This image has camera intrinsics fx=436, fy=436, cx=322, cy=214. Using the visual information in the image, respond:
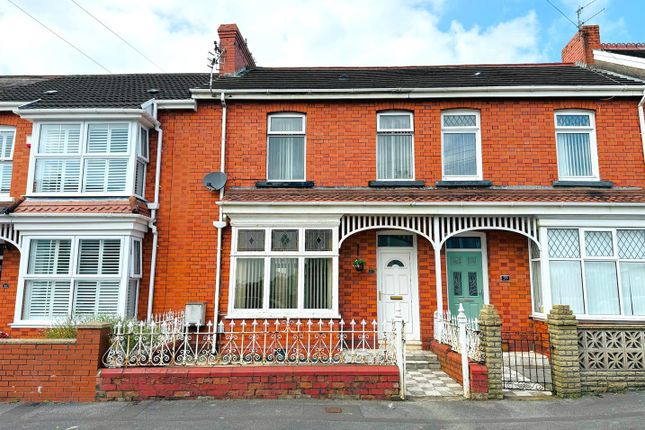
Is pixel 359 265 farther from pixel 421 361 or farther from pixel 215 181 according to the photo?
pixel 215 181

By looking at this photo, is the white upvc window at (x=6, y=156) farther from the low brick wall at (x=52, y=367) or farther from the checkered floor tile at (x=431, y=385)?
the checkered floor tile at (x=431, y=385)

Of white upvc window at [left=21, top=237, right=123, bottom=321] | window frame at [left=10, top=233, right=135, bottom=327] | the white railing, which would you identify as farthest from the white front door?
white upvc window at [left=21, top=237, right=123, bottom=321]

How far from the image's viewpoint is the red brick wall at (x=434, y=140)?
33.6ft

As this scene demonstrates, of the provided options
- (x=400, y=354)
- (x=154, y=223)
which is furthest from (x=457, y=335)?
(x=154, y=223)

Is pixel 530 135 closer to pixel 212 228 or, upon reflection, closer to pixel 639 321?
pixel 639 321

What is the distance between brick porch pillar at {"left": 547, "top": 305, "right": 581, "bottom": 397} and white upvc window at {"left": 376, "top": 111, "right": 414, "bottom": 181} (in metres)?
4.61

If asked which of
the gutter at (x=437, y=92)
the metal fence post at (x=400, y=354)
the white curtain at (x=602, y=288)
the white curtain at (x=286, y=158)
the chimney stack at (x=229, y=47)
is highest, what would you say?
the chimney stack at (x=229, y=47)

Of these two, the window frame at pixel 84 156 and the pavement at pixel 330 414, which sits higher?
the window frame at pixel 84 156

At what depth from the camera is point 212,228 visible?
10.1m

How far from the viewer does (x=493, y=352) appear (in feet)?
22.3

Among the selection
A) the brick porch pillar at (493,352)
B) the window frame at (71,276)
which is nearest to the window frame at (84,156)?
the window frame at (71,276)

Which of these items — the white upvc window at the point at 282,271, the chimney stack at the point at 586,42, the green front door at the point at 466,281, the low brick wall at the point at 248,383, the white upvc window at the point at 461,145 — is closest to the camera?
the low brick wall at the point at 248,383

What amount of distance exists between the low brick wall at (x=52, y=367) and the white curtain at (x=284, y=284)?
12.2 ft

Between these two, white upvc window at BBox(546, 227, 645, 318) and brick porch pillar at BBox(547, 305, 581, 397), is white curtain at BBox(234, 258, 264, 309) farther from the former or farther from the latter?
white upvc window at BBox(546, 227, 645, 318)
